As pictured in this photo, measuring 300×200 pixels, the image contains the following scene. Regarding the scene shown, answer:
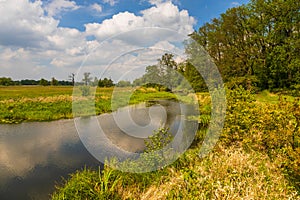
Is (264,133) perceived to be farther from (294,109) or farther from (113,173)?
(113,173)

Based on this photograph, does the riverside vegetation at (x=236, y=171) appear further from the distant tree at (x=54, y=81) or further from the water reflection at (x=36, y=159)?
the distant tree at (x=54, y=81)

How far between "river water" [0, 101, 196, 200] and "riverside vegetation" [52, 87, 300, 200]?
105 cm

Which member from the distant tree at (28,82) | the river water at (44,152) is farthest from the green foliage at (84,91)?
the distant tree at (28,82)

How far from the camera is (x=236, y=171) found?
189 inches

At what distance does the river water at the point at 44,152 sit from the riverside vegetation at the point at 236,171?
1.05 metres

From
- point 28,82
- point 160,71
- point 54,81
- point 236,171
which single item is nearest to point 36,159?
point 236,171

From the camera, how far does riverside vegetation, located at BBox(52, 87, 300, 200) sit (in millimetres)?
4441

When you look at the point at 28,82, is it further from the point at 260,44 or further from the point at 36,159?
the point at 36,159

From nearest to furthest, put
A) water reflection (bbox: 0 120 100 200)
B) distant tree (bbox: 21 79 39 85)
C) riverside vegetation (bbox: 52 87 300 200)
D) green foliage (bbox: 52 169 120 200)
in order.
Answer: riverside vegetation (bbox: 52 87 300 200), green foliage (bbox: 52 169 120 200), water reflection (bbox: 0 120 100 200), distant tree (bbox: 21 79 39 85)

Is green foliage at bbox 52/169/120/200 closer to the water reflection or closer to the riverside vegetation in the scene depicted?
the riverside vegetation

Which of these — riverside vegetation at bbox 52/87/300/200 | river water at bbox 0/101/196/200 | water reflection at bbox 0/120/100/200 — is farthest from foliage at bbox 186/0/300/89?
water reflection at bbox 0/120/100/200

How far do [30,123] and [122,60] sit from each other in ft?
35.9

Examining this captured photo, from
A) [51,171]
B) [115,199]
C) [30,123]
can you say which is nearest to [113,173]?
[115,199]

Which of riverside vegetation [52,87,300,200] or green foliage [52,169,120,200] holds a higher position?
riverside vegetation [52,87,300,200]
